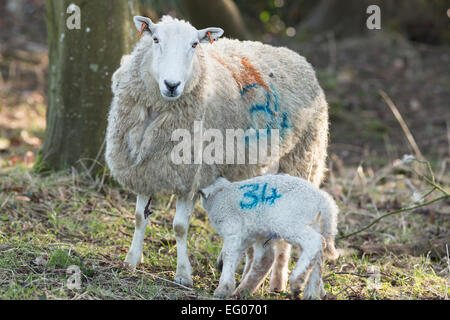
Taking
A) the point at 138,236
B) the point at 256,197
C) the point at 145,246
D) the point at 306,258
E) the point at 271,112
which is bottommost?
the point at 145,246

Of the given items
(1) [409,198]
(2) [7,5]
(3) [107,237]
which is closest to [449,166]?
(1) [409,198]

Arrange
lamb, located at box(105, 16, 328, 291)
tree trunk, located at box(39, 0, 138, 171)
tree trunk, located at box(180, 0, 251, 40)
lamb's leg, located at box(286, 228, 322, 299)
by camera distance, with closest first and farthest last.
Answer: lamb's leg, located at box(286, 228, 322, 299), lamb, located at box(105, 16, 328, 291), tree trunk, located at box(39, 0, 138, 171), tree trunk, located at box(180, 0, 251, 40)

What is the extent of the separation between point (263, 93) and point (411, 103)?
A: 5.62 m

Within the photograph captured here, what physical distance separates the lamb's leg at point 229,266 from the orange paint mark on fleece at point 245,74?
1262 millimetres

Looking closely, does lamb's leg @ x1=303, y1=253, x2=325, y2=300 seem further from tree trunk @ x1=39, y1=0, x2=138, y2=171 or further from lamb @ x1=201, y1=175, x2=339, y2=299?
tree trunk @ x1=39, y1=0, x2=138, y2=171

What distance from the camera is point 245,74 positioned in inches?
166

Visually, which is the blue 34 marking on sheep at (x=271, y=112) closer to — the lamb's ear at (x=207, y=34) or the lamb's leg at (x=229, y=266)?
the lamb's ear at (x=207, y=34)

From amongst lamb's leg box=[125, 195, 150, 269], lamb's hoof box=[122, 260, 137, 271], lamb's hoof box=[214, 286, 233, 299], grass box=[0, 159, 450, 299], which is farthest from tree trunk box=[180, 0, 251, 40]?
lamb's hoof box=[214, 286, 233, 299]

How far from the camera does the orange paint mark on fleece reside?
4.12m

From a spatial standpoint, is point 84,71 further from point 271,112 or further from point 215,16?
point 215,16

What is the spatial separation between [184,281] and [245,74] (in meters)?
1.52

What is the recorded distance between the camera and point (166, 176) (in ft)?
12.0

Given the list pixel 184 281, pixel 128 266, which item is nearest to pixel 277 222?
pixel 184 281

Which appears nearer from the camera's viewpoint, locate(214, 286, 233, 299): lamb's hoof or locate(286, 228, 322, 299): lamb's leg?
locate(286, 228, 322, 299): lamb's leg
